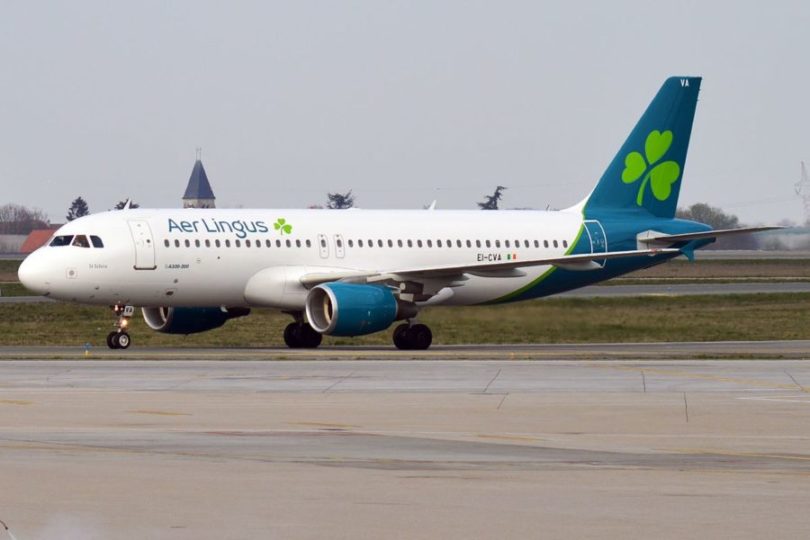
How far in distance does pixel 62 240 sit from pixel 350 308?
7.27 meters

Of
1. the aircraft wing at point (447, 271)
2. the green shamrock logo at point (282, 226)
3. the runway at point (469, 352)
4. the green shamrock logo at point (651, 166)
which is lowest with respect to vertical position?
the runway at point (469, 352)

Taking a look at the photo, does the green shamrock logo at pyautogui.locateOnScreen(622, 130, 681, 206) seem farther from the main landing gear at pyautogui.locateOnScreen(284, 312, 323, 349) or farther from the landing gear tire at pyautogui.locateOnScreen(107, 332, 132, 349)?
the landing gear tire at pyautogui.locateOnScreen(107, 332, 132, 349)

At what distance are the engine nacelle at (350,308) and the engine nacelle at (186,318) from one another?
10.9ft

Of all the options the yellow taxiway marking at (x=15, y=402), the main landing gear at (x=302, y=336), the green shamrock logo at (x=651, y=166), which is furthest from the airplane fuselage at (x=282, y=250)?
the yellow taxiway marking at (x=15, y=402)

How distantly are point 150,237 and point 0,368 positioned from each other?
325 inches

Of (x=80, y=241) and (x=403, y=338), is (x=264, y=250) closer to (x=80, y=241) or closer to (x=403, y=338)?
(x=403, y=338)

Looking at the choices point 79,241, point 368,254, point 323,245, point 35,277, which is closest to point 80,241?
point 79,241

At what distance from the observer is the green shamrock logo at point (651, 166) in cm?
4388

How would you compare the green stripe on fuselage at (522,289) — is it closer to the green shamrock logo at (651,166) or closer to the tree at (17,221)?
the green shamrock logo at (651,166)

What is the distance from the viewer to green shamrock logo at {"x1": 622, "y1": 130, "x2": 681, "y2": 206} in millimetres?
43875

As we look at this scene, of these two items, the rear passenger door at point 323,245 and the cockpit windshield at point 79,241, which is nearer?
the cockpit windshield at point 79,241

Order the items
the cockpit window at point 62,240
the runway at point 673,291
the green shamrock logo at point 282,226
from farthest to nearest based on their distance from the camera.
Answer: the runway at point 673,291 < the green shamrock logo at point 282,226 < the cockpit window at point 62,240

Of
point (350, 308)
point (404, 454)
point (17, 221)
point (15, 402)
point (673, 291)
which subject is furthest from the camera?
point (17, 221)

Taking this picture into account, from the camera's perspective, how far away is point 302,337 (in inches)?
1567
